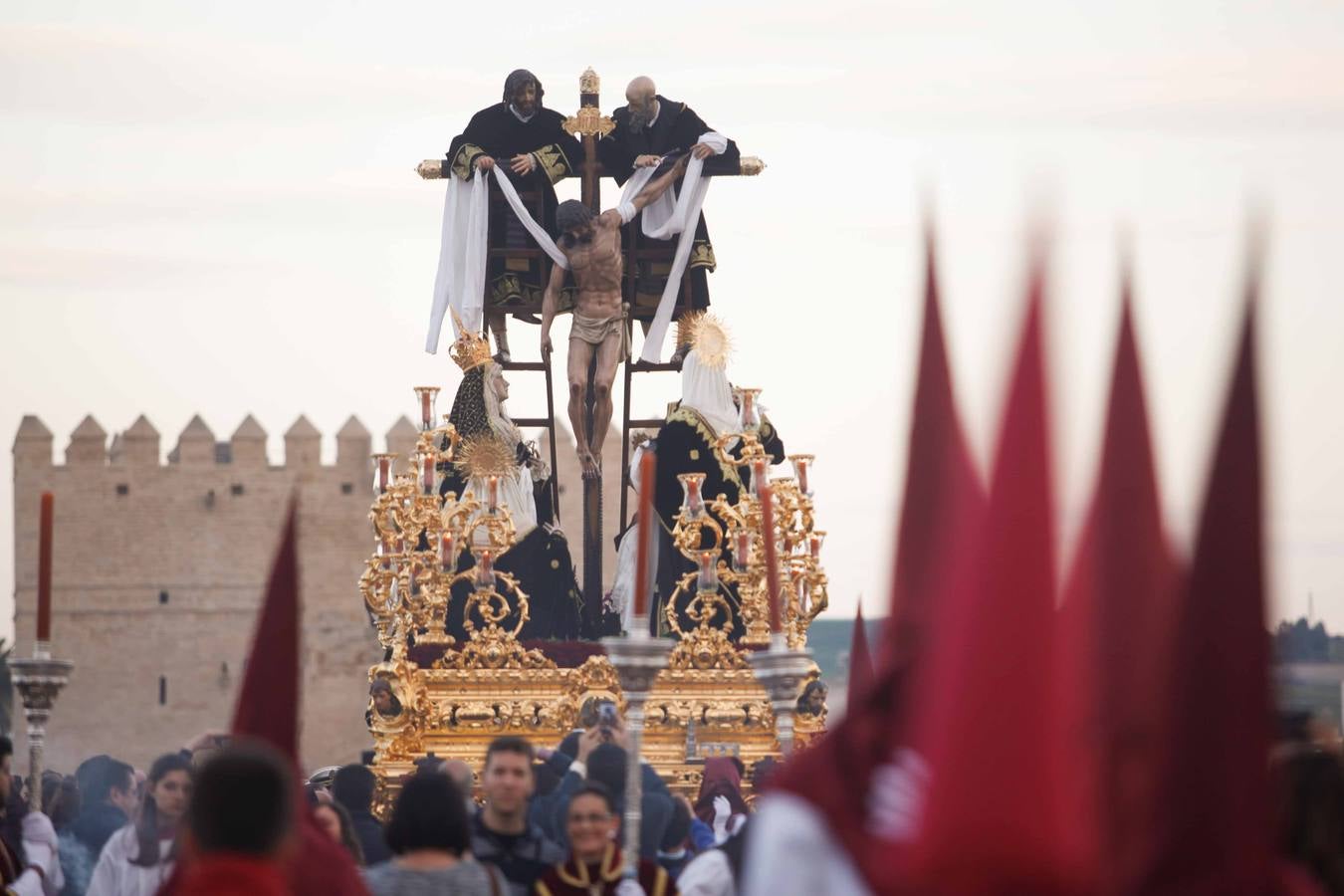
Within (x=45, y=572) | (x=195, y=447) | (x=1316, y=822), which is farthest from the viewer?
(x=195, y=447)

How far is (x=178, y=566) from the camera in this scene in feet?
224

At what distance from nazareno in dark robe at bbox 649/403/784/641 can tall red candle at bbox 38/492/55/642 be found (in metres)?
6.47

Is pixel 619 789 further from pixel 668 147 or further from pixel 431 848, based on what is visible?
pixel 668 147

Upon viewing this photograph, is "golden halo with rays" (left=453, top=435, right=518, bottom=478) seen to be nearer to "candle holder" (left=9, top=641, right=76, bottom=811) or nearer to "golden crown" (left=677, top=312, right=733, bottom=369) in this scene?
"golden crown" (left=677, top=312, right=733, bottom=369)

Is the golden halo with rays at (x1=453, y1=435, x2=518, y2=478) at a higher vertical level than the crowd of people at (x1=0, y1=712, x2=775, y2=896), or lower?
higher

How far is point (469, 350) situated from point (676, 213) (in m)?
1.47

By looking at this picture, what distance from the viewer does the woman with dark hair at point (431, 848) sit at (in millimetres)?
7309

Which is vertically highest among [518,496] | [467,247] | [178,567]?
[178,567]

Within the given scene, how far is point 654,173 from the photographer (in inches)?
673

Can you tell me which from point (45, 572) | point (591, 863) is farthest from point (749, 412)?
point (591, 863)

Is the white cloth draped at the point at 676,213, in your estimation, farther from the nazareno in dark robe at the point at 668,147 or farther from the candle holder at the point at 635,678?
the candle holder at the point at 635,678

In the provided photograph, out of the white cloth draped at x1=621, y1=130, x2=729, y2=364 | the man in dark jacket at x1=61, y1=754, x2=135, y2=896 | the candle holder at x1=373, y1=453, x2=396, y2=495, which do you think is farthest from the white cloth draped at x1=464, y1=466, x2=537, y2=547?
the man in dark jacket at x1=61, y1=754, x2=135, y2=896

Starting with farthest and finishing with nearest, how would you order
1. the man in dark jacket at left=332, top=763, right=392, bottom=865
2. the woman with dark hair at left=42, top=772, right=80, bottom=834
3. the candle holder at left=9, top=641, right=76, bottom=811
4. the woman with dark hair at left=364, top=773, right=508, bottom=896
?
the woman with dark hair at left=42, top=772, right=80, bottom=834 → the man in dark jacket at left=332, top=763, right=392, bottom=865 → the candle holder at left=9, top=641, right=76, bottom=811 → the woman with dark hair at left=364, top=773, right=508, bottom=896

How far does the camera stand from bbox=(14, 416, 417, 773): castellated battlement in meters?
66.2
